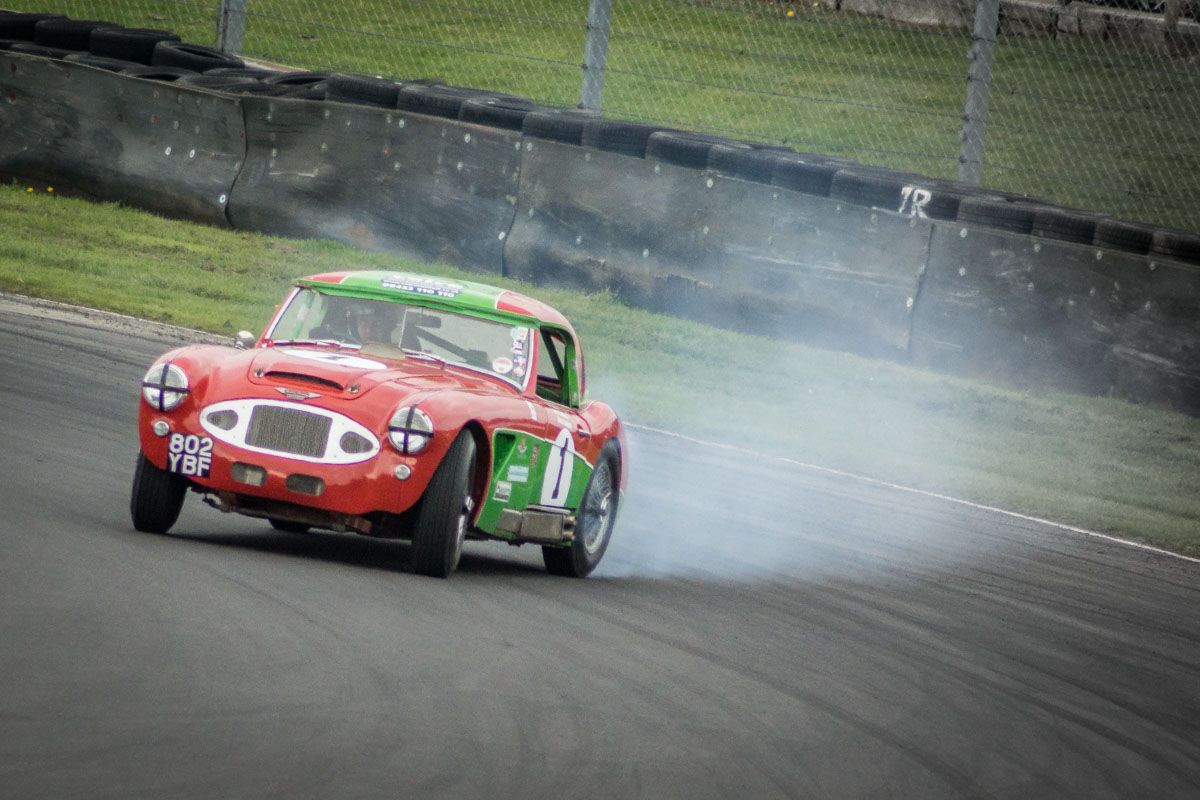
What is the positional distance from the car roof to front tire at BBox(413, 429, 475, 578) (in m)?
1.21

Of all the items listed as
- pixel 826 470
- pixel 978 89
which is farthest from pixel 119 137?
pixel 826 470

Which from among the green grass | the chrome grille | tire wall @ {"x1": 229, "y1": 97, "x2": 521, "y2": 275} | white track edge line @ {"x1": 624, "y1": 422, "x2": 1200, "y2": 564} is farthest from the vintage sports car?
tire wall @ {"x1": 229, "y1": 97, "x2": 521, "y2": 275}

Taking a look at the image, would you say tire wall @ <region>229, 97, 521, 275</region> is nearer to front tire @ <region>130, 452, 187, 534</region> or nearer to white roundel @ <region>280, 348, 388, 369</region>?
white roundel @ <region>280, 348, 388, 369</region>

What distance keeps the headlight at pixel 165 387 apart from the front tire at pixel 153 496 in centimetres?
20

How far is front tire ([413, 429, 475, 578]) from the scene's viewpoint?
6.75 metres

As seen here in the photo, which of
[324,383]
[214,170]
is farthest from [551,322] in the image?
[214,170]

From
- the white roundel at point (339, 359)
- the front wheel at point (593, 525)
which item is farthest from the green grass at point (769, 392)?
the white roundel at point (339, 359)

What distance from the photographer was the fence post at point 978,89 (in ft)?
51.1

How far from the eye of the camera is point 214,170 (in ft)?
52.7

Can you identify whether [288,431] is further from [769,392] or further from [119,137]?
[119,137]

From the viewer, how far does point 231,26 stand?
1853cm

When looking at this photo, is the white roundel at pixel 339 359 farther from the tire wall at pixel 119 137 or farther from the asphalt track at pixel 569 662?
the tire wall at pixel 119 137

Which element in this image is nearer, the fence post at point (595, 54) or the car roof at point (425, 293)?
the car roof at point (425, 293)

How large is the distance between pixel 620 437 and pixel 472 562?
1.14m
